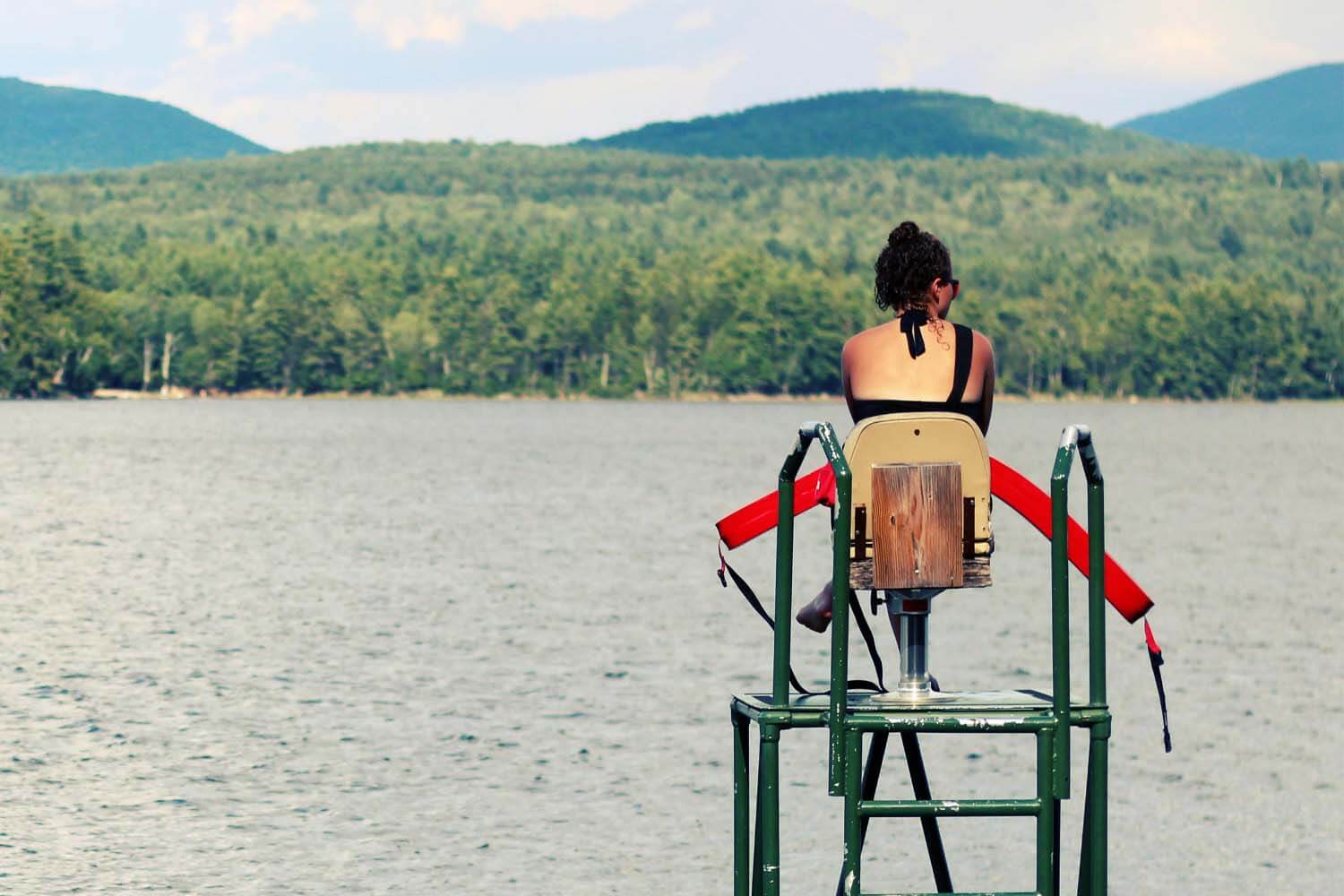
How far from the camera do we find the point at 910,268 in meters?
9.86

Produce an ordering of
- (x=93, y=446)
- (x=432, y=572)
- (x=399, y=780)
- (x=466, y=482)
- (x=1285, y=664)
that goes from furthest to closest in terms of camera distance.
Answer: (x=93, y=446) → (x=466, y=482) → (x=432, y=572) → (x=1285, y=664) → (x=399, y=780)

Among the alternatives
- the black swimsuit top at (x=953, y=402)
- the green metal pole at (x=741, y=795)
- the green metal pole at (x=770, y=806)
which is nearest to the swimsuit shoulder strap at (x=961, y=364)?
the black swimsuit top at (x=953, y=402)

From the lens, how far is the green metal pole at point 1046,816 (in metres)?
9.17

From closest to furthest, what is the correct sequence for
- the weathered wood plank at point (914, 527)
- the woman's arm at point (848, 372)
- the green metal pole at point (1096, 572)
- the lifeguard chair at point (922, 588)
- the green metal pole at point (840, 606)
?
1. the green metal pole at point (840, 606)
2. the lifeguard chair at point (922, 588)
3. the green metal pole at point (1096, 572)
4. the weathered wood plank at point (914, 527)
5. the woman's arm at point (848, 372)

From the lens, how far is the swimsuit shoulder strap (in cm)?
965

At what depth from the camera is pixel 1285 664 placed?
3541 centimetres

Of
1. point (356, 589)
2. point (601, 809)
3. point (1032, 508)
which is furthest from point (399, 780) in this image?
point (356, 589)

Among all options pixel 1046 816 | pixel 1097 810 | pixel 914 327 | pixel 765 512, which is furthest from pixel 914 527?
pixel 1097 810

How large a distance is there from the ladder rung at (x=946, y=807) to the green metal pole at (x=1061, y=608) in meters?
0.18

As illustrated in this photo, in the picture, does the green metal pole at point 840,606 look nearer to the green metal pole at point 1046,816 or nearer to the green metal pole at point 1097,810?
the green metal pole at point 1046,816

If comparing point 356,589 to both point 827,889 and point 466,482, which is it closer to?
point 827,889

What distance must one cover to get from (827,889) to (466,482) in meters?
81.0

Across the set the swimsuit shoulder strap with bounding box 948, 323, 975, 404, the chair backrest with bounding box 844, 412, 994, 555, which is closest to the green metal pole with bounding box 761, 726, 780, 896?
the chair backrest with bounding box 844, 412, 994, 555

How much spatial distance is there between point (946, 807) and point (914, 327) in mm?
2160
